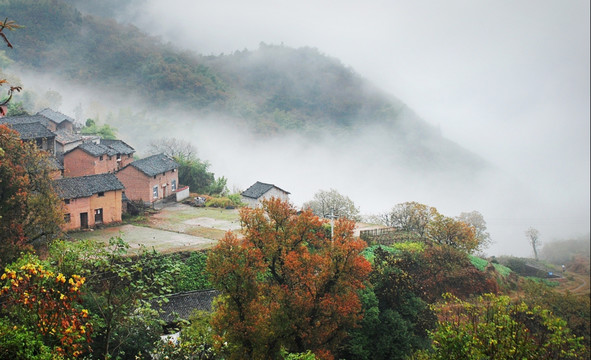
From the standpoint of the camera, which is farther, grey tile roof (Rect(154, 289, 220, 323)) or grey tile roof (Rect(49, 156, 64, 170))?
grey tile roof (Rect(49, 156, 64, 170))

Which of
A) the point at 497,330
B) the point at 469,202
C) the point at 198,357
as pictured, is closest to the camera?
the point at 497,330

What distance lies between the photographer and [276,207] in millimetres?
16312

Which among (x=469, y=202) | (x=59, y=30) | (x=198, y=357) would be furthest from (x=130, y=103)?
(x=198, y=357)

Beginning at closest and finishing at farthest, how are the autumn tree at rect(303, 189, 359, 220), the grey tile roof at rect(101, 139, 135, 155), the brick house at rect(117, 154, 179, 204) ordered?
the brick house at rect(117, 154, 179, 204), the grey tile roof at rect(101, 139, 135, 155), the autumn tree at rect(303, 189, 359, 220)

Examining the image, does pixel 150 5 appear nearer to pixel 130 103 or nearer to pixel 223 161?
pixel 130 103

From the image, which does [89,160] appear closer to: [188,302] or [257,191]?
[257,191]

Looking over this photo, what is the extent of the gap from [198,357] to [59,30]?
69.9 meters

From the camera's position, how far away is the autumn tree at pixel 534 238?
40406 millimetres

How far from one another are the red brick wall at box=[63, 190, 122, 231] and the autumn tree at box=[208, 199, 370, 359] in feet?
39.8

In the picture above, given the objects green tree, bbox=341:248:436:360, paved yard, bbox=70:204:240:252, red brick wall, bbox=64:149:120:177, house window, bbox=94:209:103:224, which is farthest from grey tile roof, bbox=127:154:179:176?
green tree, bbox=341:248:436:360

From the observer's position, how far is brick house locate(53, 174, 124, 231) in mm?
23547

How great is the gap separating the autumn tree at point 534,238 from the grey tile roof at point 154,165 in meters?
30.6

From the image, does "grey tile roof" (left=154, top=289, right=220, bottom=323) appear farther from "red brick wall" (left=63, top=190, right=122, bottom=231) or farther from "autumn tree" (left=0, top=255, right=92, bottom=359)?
"autumn tree" (left=0, top=255, right=92, bottom=359)

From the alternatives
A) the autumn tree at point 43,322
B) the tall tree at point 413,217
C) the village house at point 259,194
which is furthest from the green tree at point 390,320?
the village house at point 259,194
